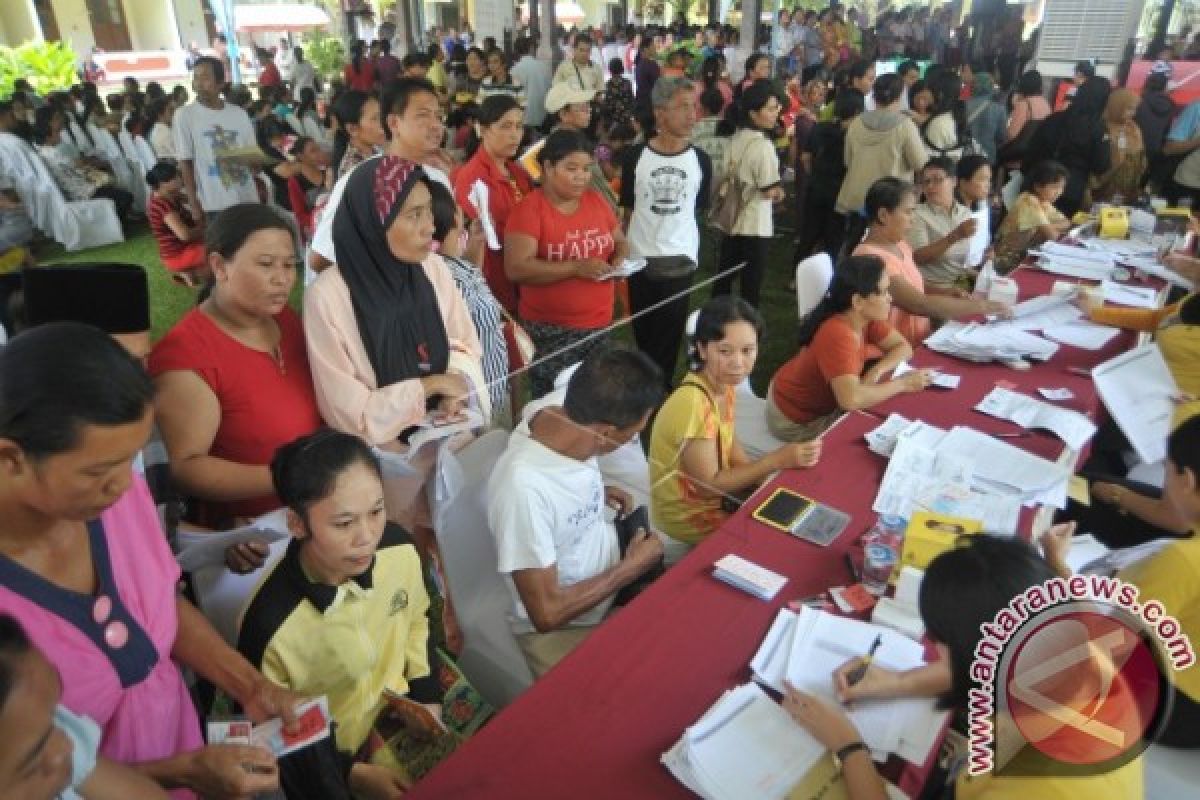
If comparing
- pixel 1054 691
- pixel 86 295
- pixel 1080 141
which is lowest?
pixel 1054 691

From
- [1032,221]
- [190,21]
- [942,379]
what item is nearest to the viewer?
[942,379]

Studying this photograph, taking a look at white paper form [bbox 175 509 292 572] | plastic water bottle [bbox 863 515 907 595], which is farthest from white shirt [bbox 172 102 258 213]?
plastic water bottle [bbox 863 515 907 595]

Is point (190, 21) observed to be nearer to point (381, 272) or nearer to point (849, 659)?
point (381, 272)

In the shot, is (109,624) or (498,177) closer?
(109,624)

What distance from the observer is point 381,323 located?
2.04m

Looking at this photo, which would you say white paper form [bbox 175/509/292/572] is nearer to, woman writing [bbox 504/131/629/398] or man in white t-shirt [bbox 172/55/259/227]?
woman writing [bbox 504/131/629/398]

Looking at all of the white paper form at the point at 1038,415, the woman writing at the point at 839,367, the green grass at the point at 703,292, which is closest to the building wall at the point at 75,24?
the green grass at the point at 703,292

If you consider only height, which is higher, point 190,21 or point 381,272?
point 190,21

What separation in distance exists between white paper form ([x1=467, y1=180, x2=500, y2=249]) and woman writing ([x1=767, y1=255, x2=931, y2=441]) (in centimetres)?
126

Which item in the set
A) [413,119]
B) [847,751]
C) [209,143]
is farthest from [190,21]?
[847,751]

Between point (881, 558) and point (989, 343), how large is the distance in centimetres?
170

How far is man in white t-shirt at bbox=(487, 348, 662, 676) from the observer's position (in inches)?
68.4

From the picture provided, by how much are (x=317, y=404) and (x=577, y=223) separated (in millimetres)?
1504

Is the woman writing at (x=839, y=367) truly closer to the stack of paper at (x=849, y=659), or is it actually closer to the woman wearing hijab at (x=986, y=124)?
the stack of paper at (x=849, y=659)
